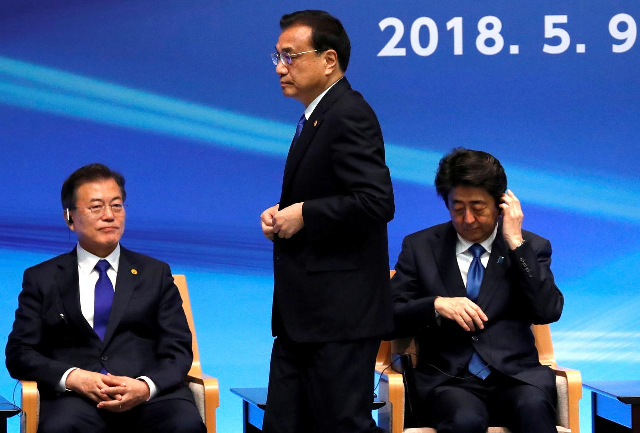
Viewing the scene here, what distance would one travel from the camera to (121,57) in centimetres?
502

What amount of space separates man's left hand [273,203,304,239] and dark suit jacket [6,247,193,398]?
1026 mm

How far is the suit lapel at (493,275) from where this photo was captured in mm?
3982

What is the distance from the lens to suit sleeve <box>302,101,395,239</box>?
2959mm

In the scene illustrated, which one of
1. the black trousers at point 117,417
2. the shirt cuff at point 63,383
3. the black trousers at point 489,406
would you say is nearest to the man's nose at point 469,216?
the black trousers at point 489,406

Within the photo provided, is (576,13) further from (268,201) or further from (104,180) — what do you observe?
(104,180)

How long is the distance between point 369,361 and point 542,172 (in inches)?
91.0

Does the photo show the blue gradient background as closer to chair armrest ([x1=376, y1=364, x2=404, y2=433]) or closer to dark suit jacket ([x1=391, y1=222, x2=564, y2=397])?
dark suit jacket ([x1=391, y1=222, x2=564, y2=397])

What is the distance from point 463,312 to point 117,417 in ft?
4.20

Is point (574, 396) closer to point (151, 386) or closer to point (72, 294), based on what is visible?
point (151, 386)

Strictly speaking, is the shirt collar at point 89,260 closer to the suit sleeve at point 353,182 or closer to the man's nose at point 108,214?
the man's nose at point 108,214

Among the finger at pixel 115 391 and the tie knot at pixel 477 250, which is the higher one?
the tie knot at pixel 477 250

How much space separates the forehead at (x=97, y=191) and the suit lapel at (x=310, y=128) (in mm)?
999

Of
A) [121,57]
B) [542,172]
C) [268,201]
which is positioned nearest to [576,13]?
[542,172]

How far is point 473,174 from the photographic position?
3951 millimetres
